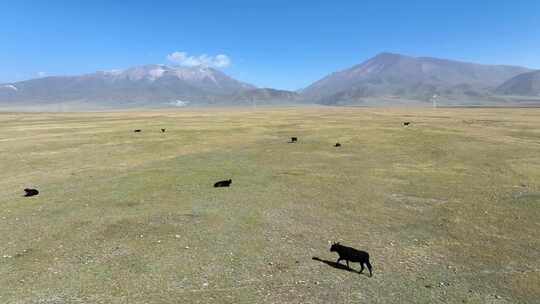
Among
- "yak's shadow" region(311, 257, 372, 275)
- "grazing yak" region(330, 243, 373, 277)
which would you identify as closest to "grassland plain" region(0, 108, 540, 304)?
"yak's shadow" region(311, 257, 372, 275)

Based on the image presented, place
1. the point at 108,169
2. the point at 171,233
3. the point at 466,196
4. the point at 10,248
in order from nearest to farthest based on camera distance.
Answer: the point at 10,248, the point at 171,233, the point at 466,196, the point at 108,169

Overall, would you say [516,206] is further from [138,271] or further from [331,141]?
[331,141]

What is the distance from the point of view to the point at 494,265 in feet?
35.9

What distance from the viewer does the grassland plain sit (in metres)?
9.62

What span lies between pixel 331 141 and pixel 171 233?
2982cm

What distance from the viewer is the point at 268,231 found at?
44.8ft

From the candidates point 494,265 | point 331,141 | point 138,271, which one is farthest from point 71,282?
point 331,141

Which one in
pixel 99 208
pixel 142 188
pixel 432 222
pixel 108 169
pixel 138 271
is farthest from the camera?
pixel 108 169

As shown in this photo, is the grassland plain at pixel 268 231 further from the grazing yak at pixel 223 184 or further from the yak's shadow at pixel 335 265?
the grazing yak at pixel 223 184

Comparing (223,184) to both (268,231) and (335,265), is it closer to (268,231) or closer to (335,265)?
(268,231)

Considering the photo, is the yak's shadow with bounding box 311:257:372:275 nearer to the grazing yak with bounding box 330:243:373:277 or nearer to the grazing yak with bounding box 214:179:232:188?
the grazing yak with bounding box 330:243:373:277

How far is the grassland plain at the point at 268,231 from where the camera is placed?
962 centimetres

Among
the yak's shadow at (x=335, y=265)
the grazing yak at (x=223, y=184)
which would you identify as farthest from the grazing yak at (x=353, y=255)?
the grazing yak at (x=223, y=184)

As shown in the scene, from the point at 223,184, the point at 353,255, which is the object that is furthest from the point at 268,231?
the point at 223,184
